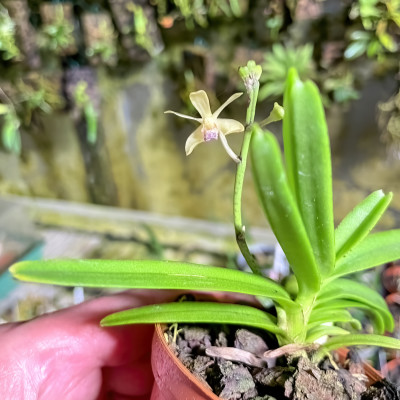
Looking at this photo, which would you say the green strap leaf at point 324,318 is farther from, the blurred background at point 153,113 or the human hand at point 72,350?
the blurred background at point 153,113

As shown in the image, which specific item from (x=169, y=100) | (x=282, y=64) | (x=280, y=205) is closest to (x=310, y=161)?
(x=280, y=205)

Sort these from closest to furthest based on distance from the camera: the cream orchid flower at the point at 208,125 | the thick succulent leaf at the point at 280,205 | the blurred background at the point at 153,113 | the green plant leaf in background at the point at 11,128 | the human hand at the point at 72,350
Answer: the thick succulent leaf at the point at 280,205 < the cream orchid flower at the point at 208,125 < the human hand at the point at 72,350 < the blurred background at the point at 153,113 < the green plant leaf in background at the point at 11,128

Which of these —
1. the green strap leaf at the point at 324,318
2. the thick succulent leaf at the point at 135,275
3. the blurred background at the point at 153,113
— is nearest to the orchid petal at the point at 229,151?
the thick succulent leaf at the point at 135,275

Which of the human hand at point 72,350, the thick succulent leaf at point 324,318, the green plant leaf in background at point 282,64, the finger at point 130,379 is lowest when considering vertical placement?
the finger at point 130,379

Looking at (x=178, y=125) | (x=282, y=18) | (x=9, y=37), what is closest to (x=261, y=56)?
(x=282, y=18)

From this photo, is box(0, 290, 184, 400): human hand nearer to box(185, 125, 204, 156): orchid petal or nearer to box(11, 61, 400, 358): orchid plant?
box(11, 61, 400, 358): orchid plant

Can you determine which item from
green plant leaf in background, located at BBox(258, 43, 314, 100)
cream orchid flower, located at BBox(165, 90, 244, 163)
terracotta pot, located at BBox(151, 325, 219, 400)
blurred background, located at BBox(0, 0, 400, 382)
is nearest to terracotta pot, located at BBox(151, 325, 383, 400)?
terracotta pot, located at BBox(151, 325, 219, 400)

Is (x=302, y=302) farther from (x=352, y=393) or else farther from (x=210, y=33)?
(x=210, y=33)
